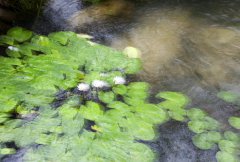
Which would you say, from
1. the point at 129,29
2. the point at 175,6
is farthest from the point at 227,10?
the point at 129,29

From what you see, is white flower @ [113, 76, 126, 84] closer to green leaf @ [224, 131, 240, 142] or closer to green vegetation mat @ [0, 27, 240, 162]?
green vegetation mat @ [0, 27, 240, 162]

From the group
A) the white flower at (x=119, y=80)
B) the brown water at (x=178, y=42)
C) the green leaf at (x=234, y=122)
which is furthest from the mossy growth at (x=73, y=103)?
the green leaf at (x=234, y=122)

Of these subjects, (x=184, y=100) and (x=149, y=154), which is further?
(x=184, y=100)

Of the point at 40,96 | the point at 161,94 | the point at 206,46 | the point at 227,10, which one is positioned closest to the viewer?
the point at 40,96

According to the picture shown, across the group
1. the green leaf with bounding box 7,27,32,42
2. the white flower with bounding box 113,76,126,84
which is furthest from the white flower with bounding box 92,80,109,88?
the green leaf with bounding box 7,27,32,42

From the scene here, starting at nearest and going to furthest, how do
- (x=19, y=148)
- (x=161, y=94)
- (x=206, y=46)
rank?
(x=19, y=148) < (x=161, y=94) < (x=206, y=46)

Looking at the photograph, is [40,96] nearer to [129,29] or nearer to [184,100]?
[184,100]

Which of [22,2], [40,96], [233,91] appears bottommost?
[233,91]

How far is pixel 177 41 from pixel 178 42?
0.08 ft

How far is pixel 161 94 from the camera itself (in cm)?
309

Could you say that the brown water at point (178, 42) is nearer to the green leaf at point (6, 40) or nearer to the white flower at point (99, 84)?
the white flower at point (99, 84)

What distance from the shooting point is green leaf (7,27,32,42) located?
362cm

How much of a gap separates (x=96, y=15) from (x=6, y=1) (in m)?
1.20

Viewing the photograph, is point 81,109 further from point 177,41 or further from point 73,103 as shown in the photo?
point 177,41
